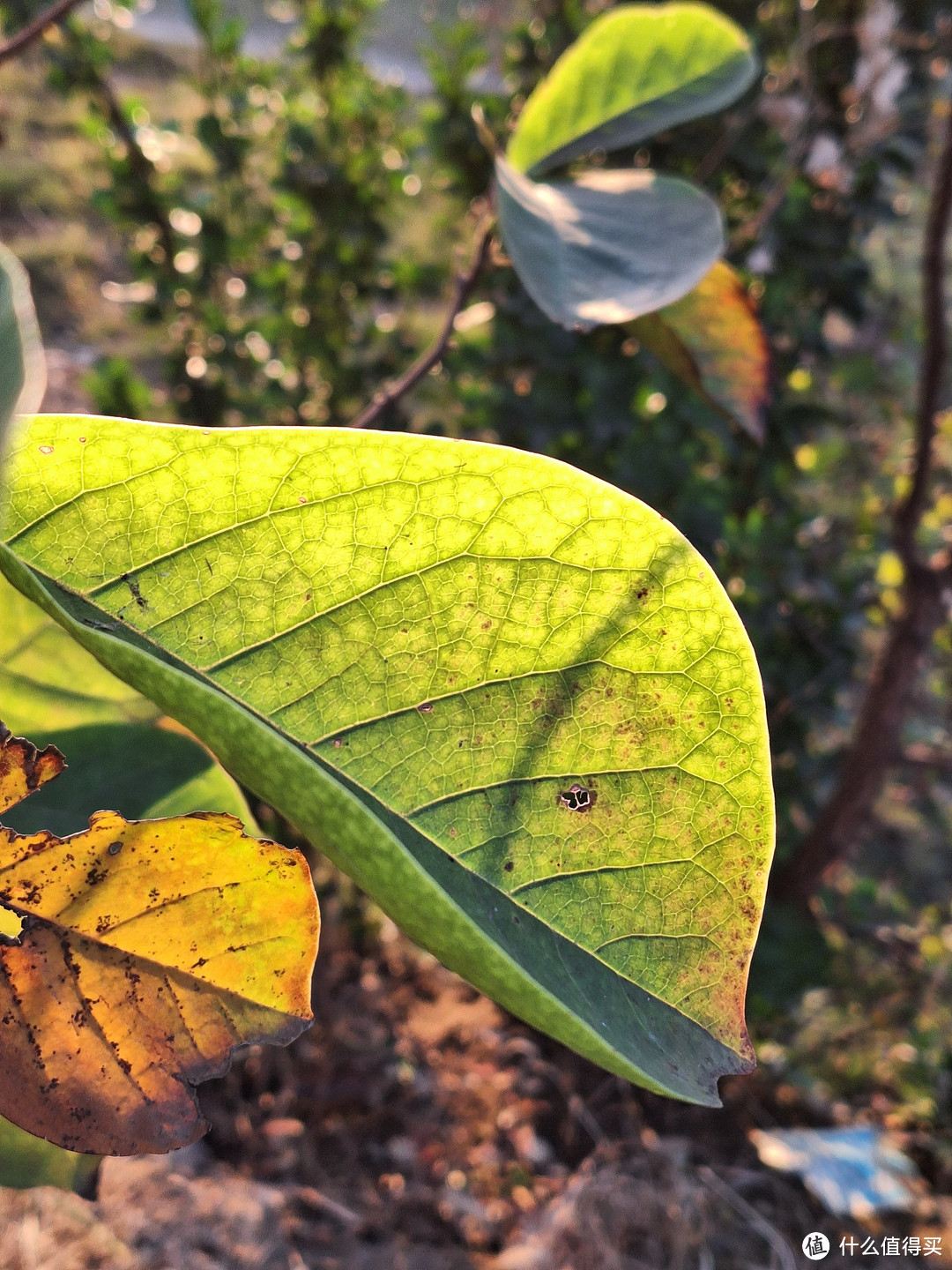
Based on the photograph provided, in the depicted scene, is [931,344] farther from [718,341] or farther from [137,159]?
[137,159]

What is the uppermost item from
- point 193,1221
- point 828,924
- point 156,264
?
point 156,264

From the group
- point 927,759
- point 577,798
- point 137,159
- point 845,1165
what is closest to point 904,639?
point 927,759

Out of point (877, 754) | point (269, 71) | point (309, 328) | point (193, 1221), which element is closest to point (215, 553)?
point (193, 1221)

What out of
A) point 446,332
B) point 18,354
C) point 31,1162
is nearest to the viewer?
point 18,354

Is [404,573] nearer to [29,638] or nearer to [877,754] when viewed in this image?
[29,638]

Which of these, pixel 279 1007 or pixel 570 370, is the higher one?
pixel 279 1007

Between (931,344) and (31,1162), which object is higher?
(31,1162)

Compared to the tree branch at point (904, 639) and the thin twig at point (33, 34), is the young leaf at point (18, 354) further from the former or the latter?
the tree branch at point (904, 639)
